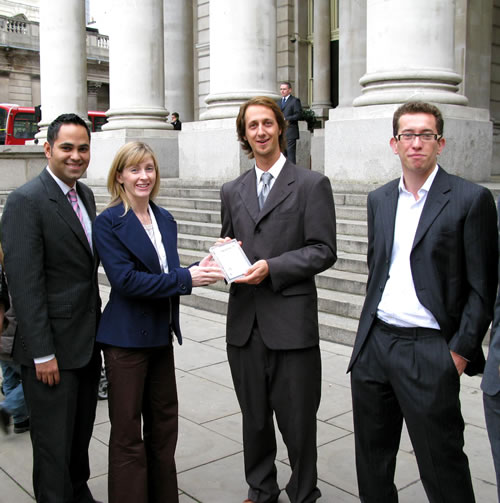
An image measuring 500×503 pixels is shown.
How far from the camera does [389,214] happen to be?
289 cm

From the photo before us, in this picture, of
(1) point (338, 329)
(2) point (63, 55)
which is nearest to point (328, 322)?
(1) point (338, 329)

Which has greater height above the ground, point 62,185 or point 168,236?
point 62,185

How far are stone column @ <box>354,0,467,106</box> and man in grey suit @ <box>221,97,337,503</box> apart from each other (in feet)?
20.6

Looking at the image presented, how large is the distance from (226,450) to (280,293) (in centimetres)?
143

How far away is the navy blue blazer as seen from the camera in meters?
3.08

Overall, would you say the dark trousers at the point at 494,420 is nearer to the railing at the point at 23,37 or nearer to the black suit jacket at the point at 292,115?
the black suit jacket at the point at 292,115

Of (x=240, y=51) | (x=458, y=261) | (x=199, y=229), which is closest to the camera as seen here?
(x=458, y=261)

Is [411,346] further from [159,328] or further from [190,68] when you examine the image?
[190,68]

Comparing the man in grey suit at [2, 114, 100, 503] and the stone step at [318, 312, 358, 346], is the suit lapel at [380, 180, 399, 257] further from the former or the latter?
the stone step at [318, 312, 358, 346]

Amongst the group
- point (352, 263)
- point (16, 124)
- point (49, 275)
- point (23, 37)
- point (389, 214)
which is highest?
point (23, 37)

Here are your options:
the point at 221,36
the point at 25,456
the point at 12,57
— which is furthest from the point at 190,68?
the point at 12,57

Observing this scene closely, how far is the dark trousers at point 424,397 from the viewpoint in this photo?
274cm

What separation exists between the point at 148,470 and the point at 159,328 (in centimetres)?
73

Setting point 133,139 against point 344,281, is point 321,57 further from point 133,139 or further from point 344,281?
point 344,281
